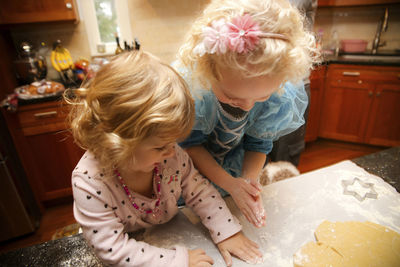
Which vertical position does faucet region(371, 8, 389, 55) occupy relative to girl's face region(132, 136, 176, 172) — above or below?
above

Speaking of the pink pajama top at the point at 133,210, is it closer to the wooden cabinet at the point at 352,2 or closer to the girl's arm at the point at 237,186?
the girl's arm at the point at 237,186

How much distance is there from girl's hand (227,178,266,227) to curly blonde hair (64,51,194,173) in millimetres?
302

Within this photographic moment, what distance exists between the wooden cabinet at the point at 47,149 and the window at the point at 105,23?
698 mm

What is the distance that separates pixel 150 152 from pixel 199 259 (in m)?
0.29

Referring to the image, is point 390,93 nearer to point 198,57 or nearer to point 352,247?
→ point 352,247

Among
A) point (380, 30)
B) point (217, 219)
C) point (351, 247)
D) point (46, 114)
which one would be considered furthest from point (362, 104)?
point (46, 114)

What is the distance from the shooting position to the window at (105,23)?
6.65 feet

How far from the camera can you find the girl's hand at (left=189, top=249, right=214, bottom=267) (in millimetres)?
602

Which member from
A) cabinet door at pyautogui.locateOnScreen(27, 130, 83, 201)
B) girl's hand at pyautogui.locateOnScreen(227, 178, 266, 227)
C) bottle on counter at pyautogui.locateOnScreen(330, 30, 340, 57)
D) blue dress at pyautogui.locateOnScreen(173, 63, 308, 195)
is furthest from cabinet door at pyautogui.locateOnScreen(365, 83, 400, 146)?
cabinet door at pyautogui.locateOnScreen(27, 130, 83, 201)

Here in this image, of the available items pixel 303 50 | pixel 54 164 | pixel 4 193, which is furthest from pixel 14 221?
pixel 303 50

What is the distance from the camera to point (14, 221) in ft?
5.15

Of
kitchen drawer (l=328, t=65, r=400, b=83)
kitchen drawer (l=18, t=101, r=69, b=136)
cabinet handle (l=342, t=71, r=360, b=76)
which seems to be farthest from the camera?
cabinet handle (l=342, t=71, r=360, b=76)

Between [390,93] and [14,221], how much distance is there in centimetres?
301

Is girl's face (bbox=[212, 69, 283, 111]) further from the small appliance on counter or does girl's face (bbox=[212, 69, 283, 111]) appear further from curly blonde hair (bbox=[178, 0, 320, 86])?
the small appliance on counter
